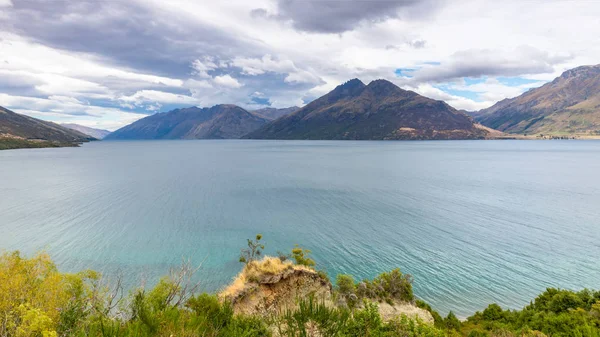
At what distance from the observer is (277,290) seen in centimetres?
2709

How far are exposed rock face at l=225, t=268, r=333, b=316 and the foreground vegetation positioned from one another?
5.80 feet

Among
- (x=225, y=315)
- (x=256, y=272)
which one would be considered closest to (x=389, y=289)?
(x=256, y=272)

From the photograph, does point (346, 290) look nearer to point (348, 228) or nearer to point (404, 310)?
point (404, 310)

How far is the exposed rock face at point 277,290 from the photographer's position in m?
24.4

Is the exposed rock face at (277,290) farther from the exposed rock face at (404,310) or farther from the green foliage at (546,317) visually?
the green foliage at (546,317)

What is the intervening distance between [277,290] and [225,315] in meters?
12.7

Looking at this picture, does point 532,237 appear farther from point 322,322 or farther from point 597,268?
point 322,322

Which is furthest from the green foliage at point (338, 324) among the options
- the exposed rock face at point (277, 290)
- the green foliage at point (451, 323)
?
the green foliage at point (451, 323)

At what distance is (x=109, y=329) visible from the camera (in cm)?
888

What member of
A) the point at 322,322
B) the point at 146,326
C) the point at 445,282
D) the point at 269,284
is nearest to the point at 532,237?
the point at 445,282

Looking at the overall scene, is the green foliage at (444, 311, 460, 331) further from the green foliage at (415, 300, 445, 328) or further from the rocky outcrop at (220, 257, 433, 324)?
the rocky outcrop at (220, 257, 433, 324)

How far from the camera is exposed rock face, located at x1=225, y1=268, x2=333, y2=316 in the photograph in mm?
24375

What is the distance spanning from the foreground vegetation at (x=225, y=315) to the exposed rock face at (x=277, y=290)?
1.77m

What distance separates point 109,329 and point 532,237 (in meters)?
62.2
